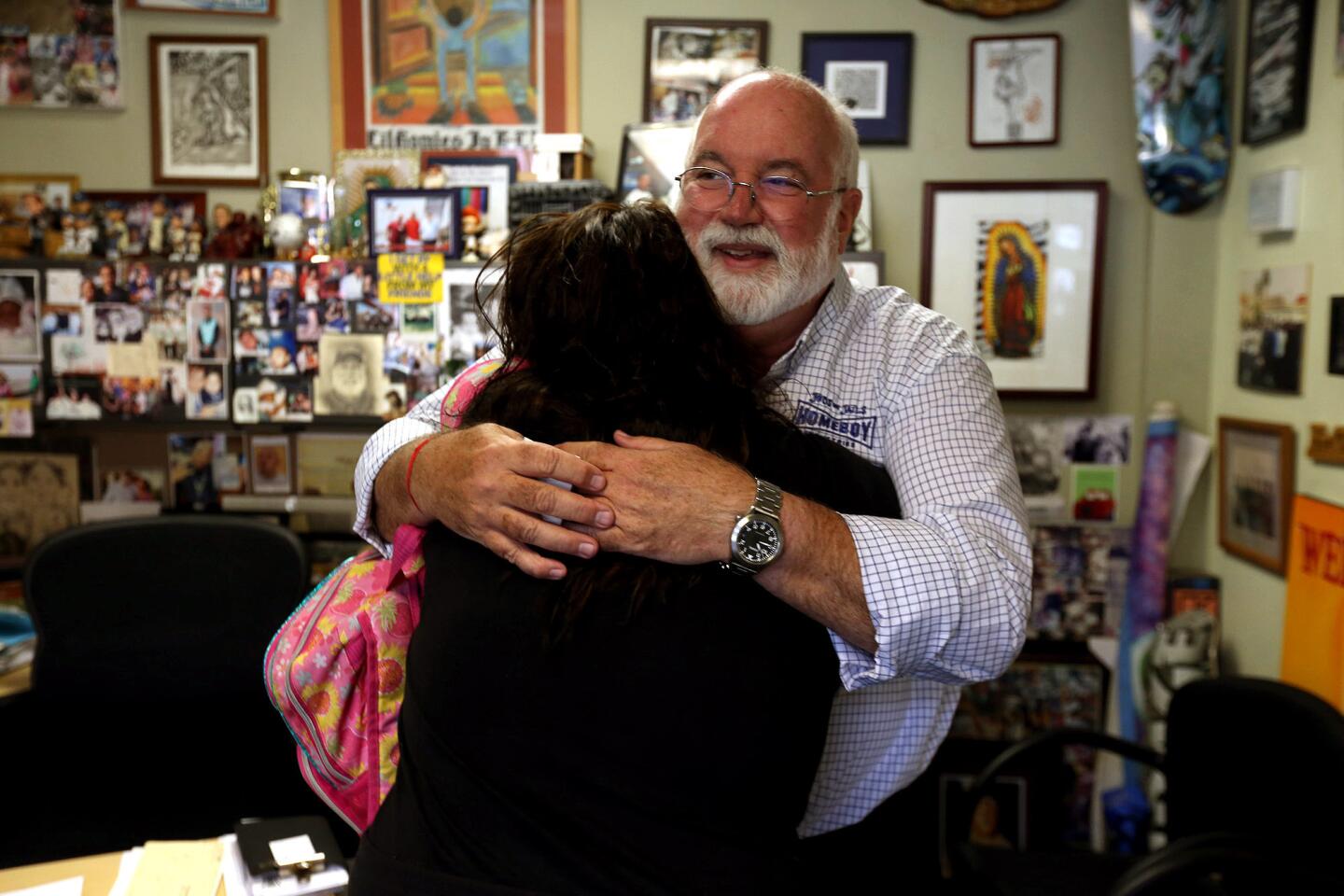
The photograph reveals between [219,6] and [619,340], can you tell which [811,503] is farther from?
[219,6]

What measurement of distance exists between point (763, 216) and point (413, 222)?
4.91ft

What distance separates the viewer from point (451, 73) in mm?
2959

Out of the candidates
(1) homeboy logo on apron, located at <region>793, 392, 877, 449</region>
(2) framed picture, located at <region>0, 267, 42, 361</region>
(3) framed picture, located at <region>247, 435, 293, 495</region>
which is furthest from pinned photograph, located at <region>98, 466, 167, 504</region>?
(1) homeboy logo on apron, located at <region>793, 392, 877, 449</region>

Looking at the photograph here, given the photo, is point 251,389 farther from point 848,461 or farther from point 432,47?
point 848,461

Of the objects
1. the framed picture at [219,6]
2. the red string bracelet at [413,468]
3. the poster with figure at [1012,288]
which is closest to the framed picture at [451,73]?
the framed picture at [219,6]

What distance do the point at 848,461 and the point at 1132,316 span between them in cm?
207

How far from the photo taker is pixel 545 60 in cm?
294

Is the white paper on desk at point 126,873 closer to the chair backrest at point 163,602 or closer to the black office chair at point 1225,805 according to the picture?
the chair backrest at point 163,602

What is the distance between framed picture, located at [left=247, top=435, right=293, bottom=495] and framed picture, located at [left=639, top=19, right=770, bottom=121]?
1463 millimetres

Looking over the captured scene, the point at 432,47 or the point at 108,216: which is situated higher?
the point at 432,47

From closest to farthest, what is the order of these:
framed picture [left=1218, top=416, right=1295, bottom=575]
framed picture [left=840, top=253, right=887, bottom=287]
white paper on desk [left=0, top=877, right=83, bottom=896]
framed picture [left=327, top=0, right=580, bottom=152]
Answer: white paper on desk [left=0, top=877, right=83, bottom=896], framed picture [left=1218, top=416, right=1295, bottom=575], framed picture [left=840, top=253, right=887, bottom=287], framed picture [left=327, top=0, right=580, bottom=152]

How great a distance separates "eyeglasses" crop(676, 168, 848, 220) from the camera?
5.14 ft

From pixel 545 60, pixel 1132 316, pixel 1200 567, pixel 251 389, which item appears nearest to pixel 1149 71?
pixel 1132 316

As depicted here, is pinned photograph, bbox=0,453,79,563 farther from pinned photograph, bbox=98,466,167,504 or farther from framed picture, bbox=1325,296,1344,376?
framed picture, bbox=1325,296,1344,376
